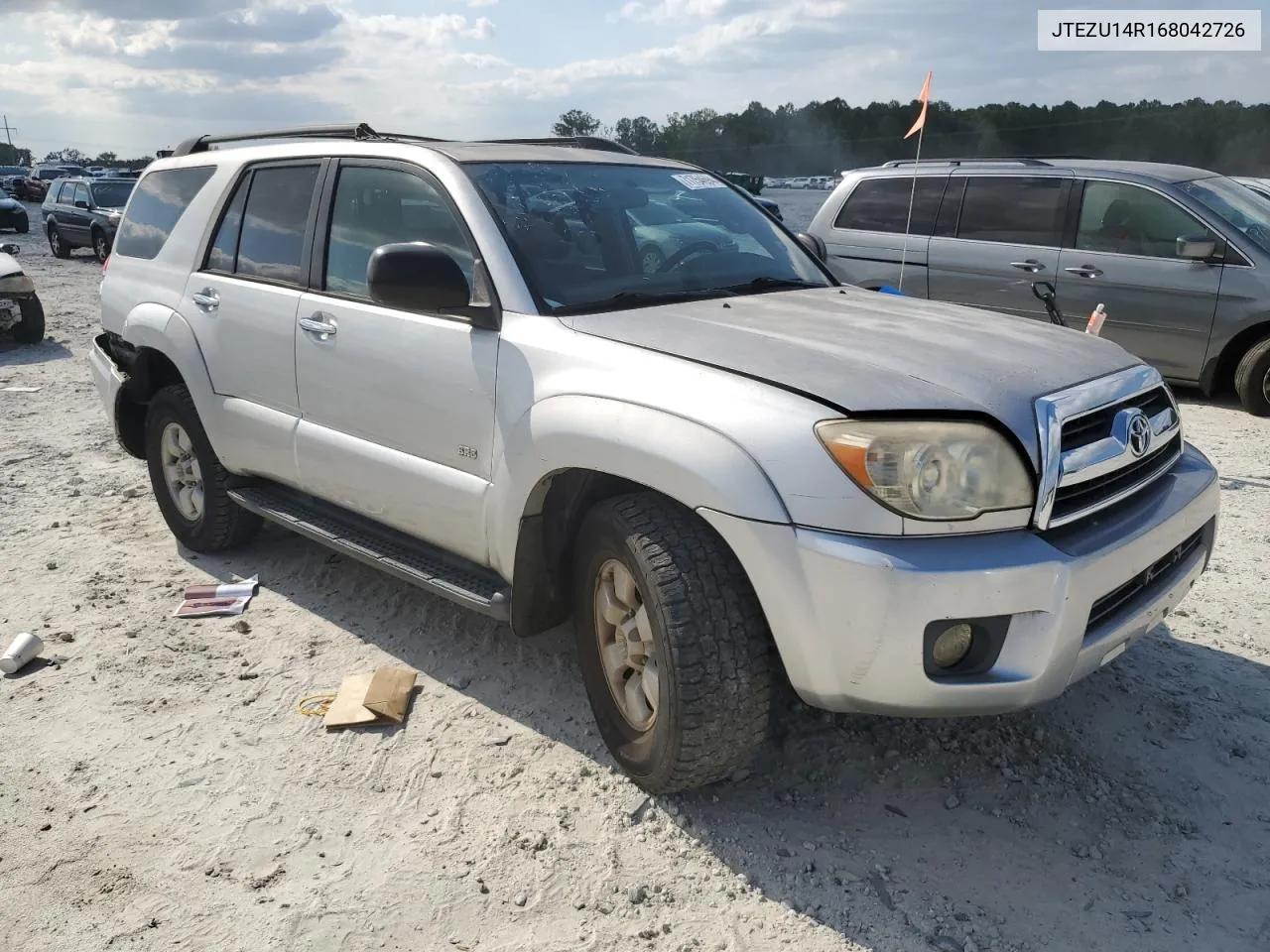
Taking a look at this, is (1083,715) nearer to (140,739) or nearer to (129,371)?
(140,739)

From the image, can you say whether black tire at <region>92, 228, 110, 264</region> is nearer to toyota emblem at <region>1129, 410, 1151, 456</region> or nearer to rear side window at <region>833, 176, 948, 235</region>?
rear side window at <region>833, 176, 948, 235</region>

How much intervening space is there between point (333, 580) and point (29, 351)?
8.52 m

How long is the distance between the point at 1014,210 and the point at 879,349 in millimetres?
6269

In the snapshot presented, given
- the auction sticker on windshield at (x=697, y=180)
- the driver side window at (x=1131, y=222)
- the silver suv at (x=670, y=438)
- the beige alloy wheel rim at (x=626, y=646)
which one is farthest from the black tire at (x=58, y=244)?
the beige alloy wheel rim at (x=626, y=646)

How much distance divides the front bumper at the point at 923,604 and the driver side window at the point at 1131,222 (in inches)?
235

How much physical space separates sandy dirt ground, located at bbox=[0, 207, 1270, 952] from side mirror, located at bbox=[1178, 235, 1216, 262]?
399 centimetres

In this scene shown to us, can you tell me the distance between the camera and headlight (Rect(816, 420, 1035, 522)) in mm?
2369

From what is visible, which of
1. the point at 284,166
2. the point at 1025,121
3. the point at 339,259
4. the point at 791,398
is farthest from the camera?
the point at 1025,121

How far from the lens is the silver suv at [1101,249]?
7.41 m

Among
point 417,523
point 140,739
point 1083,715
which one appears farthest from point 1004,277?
point 140,739

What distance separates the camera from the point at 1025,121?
1666 inches

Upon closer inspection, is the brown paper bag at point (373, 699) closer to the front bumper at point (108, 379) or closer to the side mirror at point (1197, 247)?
the front bumper at point (108, 379)

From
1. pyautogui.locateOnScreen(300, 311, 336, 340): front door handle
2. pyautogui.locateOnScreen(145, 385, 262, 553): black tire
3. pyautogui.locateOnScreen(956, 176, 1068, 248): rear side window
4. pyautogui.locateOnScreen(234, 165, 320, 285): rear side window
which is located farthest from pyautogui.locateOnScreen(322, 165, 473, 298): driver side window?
pyautogui.locateOnScreen(956, 176, 1068, 248): rear side window

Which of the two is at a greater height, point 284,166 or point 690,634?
point 284,166
